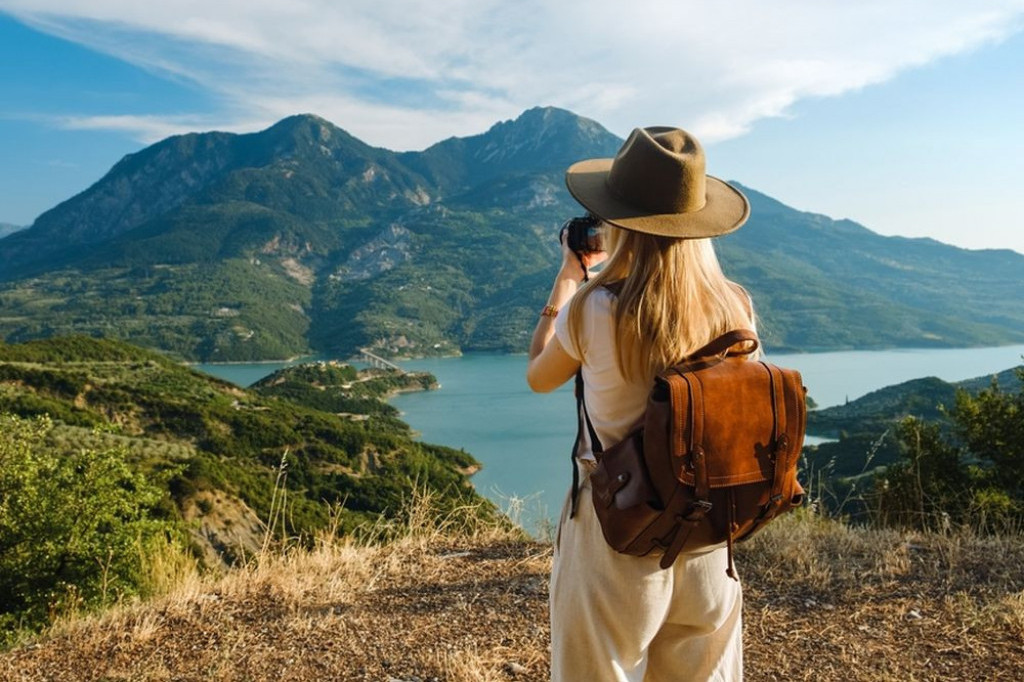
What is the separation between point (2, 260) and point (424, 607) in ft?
765

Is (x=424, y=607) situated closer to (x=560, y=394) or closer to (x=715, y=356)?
(x=715, y=356)

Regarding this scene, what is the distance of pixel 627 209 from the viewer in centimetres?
125

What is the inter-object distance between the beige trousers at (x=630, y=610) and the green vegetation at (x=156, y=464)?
210 cm

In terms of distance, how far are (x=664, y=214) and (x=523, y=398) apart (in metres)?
62.1

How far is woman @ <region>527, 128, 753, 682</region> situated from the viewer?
121cm

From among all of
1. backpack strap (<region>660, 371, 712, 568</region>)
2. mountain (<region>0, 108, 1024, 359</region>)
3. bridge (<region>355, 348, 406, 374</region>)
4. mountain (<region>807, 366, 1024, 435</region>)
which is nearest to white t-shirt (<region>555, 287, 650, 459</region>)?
backpack strap (<region>660, 371, 712, 568</region>)

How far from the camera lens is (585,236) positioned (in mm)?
1428

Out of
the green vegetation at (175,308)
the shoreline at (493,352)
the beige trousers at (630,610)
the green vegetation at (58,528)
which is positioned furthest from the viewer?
the green vegetation at (175,308)

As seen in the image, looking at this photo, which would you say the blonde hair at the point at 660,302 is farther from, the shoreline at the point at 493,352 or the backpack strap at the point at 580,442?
the shoreline at the point at 493,352

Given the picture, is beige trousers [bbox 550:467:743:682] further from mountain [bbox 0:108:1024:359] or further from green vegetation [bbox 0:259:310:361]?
green vegetation [bbox 0:259:310:361]

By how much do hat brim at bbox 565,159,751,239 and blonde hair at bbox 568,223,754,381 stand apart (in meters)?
0.02

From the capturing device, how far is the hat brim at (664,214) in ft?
3.95

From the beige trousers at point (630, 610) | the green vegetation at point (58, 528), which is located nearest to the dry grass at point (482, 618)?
the beige trousers at point (630, 610)

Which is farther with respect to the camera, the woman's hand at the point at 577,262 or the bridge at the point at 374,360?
the bridge at the point at 374,360
